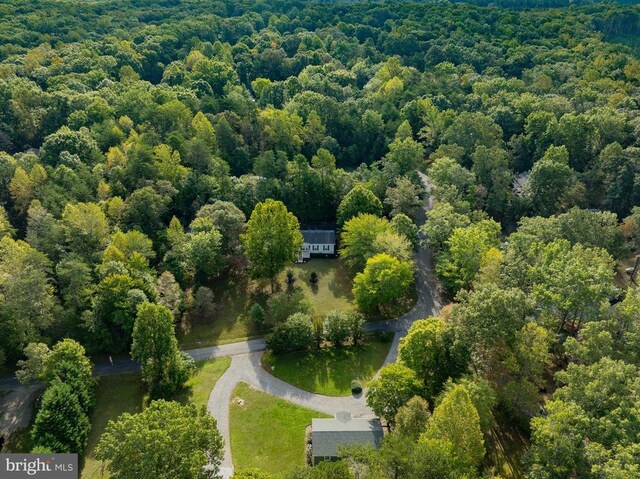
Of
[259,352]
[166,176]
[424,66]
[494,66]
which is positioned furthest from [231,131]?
[494,66]

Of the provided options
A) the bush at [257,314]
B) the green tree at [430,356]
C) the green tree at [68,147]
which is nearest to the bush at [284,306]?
the bush at [257,314]

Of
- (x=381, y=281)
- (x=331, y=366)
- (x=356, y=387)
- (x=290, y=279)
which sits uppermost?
(x=381, y=281)

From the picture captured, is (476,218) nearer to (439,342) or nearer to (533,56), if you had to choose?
(439,342)

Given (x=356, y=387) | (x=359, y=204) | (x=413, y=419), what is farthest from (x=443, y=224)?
(x=413, y=419)

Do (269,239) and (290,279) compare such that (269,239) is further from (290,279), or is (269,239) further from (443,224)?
(443,224)

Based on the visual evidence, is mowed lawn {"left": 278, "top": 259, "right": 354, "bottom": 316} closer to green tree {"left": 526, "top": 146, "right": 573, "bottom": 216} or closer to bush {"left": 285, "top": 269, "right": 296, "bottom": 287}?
bush {"left": 285, "top": 269, "right": 296, "bottom": 287}

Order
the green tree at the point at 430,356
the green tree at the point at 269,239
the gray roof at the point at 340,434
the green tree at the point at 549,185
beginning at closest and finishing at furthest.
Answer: the gray roof at the point at 340,434, the green tree at the point at 430,356, the green tree at the point at 269,239, the green tree at the point at 549,185

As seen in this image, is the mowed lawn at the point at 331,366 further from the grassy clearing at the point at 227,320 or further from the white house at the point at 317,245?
the white house at the point at 317,245
